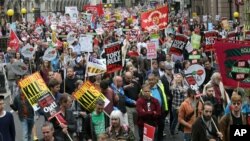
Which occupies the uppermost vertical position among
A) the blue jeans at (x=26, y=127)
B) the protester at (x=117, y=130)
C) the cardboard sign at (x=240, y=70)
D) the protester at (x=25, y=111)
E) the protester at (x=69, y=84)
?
the cardboard sign at (x=240, y=70)

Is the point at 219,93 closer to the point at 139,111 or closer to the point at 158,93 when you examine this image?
the point at 158,93

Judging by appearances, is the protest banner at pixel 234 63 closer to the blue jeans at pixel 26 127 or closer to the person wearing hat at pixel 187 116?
the person wearing hat at pixel 187 116

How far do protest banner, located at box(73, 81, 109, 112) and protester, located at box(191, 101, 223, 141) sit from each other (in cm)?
244

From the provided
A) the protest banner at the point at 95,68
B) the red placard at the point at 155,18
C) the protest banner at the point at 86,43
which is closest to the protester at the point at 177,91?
the protest banner at the point at 95,68

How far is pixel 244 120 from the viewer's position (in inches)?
412

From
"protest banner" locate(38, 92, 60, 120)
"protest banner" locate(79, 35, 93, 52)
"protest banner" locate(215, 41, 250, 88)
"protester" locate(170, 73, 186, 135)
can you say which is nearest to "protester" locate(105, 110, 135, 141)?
"protest banner" locate(38, 92, 60, 120)

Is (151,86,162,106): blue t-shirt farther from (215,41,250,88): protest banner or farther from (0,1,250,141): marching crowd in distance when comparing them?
(215,41,250,88): protest banner

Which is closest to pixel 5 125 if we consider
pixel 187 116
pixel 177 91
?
pixel 187 116

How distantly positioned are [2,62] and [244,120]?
16.4 m

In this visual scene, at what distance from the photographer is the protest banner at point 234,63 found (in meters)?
12.3

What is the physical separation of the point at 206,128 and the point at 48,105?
260 centimetres

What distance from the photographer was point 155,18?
2886 cm

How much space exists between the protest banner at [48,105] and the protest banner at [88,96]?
779mm

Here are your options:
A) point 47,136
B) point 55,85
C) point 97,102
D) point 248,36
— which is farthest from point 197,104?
point 248,36
